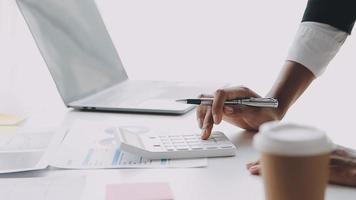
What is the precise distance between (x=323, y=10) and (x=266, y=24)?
0.66 meters

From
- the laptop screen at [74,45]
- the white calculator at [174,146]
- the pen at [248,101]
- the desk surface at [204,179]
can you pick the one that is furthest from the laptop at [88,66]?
the desk surface at [204,179]

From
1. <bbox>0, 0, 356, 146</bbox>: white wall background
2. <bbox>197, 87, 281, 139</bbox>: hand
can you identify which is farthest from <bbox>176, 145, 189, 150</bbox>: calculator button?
<bbox>0, 0, 356, 146</bbox>: white wall background

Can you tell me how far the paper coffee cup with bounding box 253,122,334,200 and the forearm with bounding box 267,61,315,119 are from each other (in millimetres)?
656

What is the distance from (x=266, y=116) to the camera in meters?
1.04

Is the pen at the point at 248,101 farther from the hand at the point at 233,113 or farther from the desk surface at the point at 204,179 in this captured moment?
the desk surface at the point at 204,179

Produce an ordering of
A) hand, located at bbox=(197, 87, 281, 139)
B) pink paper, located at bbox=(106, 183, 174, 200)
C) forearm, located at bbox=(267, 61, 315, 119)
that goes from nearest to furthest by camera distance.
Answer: pink paper, located at bbox=(106, 183, 174, 200)
hand, located at bbox=(197, 87, 281, 139)
forearm, located at bbox=(267, 61, 315, 119)

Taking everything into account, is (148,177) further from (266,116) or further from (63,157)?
(266,116)

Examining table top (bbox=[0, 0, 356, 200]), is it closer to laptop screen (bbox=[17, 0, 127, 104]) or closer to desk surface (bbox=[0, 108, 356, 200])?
laptop screen (bbox=[17, 0, 127, 104])

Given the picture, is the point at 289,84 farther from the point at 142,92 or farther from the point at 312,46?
the point at 142,92

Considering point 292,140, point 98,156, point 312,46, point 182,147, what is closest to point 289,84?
point 312,46

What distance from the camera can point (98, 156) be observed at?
852 mm

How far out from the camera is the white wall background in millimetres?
1769

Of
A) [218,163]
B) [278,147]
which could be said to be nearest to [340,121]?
[218,163]

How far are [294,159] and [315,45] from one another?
81 centimetres
